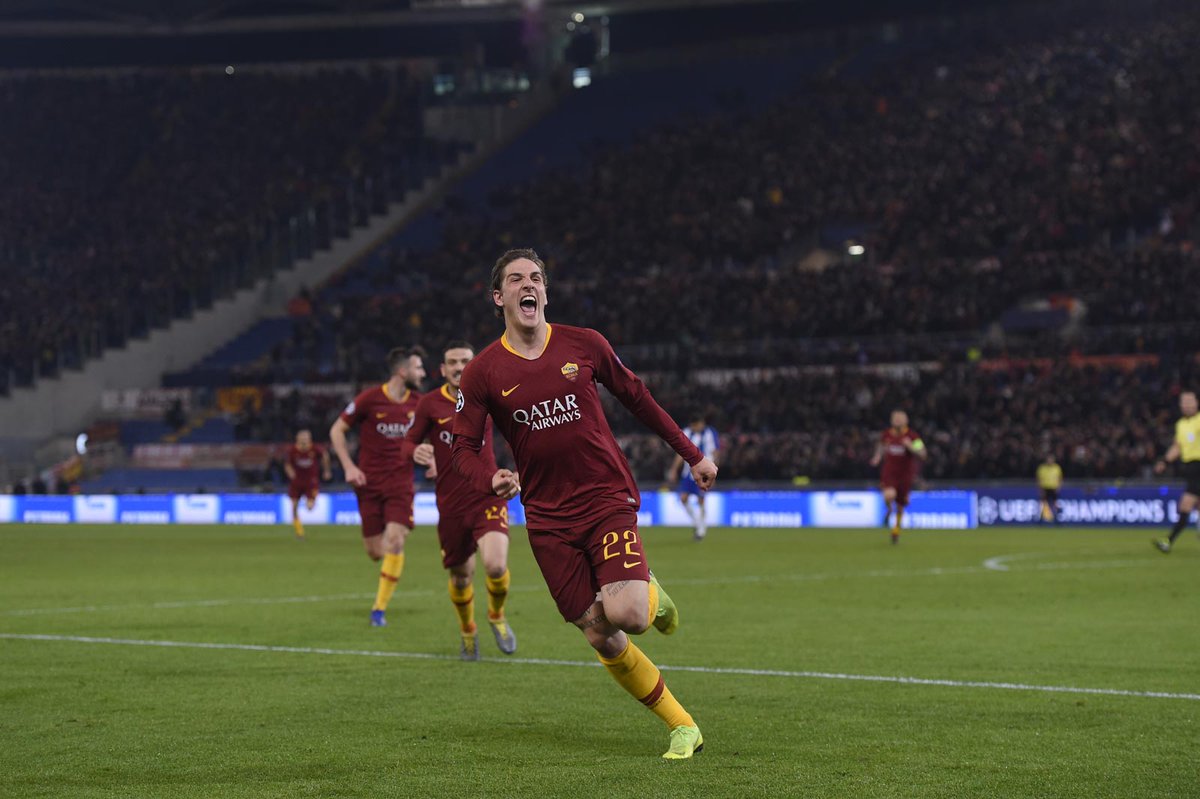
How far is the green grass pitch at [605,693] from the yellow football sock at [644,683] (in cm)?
24

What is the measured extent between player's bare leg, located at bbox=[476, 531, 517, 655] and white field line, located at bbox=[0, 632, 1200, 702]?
25 centimetres

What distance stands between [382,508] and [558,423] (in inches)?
314

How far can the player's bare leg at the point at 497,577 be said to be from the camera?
488 inches

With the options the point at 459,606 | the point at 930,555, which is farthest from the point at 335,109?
the point at 459,606

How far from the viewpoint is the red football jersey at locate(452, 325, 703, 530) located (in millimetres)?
8086

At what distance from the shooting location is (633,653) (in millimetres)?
8172

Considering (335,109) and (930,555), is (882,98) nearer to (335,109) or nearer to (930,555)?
(335,109)

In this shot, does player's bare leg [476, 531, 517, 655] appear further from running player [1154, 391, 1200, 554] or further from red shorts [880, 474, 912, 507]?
red shorts [880, 474, 912, 507]

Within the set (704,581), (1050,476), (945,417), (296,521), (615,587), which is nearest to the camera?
(615,587)

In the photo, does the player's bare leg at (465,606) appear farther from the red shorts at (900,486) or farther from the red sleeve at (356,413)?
the red shorts at (900,486)

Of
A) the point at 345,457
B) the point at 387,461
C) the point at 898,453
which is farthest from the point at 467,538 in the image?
the point at 898,453

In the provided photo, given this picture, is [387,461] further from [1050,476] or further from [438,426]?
[1050,476]

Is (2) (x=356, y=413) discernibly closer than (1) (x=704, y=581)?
Yes

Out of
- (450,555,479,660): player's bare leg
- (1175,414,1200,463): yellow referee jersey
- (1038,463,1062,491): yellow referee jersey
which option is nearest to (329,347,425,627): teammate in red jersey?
(450,555,479,660): player's bare leg
